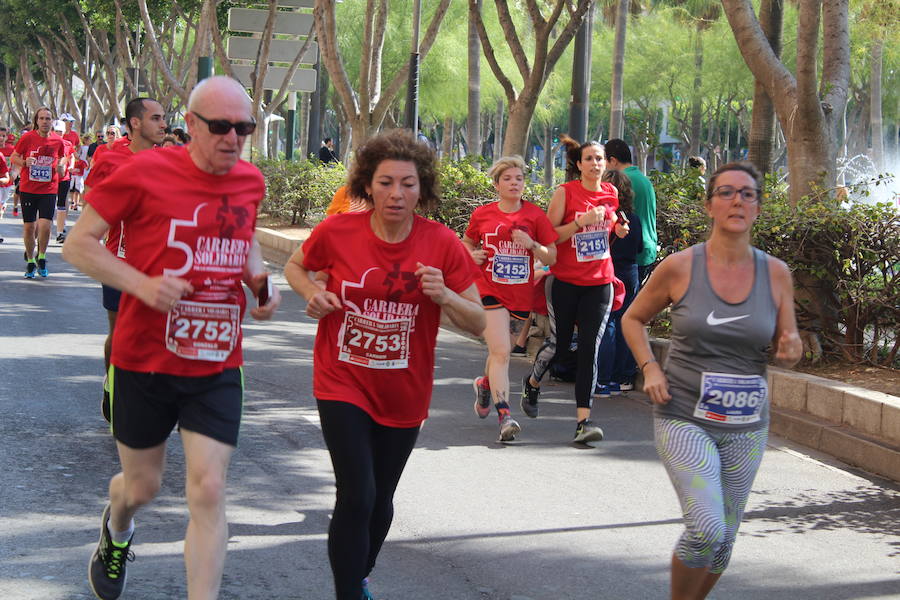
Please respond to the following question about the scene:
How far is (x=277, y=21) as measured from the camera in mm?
23469

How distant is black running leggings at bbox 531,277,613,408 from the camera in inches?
319

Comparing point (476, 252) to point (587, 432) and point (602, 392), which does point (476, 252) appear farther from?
point (602, 392)

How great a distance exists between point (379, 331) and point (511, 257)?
12.3 ft

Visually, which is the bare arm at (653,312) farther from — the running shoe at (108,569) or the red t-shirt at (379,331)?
the running shoe at (108,569)

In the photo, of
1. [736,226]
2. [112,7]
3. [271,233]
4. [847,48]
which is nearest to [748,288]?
[736,226]

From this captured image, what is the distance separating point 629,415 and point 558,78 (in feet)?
164

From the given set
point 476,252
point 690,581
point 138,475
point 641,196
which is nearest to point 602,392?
point 641,196

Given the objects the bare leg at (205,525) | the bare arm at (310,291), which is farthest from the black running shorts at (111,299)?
the bare leg at (205,525)

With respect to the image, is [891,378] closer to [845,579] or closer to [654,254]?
[654,254]

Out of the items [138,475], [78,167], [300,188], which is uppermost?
[78,167]

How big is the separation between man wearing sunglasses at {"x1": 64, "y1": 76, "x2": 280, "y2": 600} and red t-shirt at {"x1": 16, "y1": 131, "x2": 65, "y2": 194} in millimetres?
11375

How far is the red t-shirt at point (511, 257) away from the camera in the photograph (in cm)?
805

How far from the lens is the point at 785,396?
8922 millimetres

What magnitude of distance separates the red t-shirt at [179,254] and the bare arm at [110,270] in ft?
0.20
